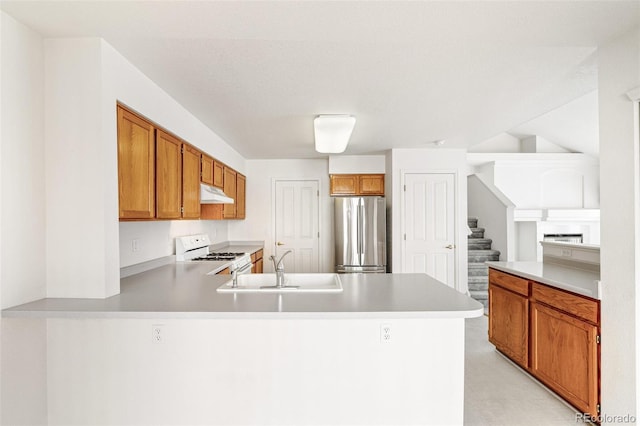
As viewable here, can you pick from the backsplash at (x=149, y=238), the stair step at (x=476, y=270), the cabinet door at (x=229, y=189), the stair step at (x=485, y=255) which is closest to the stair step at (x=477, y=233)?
the stair step at (x=485, y=255)

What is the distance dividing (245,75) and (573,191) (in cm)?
755

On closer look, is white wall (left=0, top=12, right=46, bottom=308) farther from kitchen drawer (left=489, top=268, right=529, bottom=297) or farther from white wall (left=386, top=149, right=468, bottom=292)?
white wall (left=386, top=149, right=468, bottom=292)

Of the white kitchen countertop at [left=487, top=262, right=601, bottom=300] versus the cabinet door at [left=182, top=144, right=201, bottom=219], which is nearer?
the white kitchen countertop at [left=487, top=262, right=601, bottom=300]

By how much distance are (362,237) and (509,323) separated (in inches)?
89.2

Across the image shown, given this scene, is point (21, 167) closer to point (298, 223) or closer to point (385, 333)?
point (385, 333)

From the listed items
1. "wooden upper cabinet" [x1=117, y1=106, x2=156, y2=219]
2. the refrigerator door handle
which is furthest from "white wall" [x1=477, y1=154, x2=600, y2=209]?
"wooden upper cabinet" [x1=117, y1=106, x2=156, y2=219]

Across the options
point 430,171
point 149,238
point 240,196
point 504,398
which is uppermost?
point 430,171

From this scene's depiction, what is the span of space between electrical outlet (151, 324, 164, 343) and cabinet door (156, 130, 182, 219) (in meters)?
0.90

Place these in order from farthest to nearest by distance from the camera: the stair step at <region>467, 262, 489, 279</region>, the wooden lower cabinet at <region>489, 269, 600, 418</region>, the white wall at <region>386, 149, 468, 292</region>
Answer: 1. the stair step at <region>467, 262, 489, 279</region>
2. the white wall at <region>386, 149, 468, 292</region>
3. the wooden lower cabinet at <region>489, 269, 600, 418</region>

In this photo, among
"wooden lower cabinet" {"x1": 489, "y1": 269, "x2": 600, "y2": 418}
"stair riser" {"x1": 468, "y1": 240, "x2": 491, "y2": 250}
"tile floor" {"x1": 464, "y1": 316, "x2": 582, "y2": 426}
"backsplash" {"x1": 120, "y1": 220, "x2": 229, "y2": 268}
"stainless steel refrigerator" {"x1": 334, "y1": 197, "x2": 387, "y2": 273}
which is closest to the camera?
"wooden lower cabinet" {"x1": 489, "y1": 269, "x2": 600, "y2": 418}

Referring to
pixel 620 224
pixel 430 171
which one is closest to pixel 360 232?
pixel 430 171

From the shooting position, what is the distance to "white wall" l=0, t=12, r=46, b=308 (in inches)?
65.8

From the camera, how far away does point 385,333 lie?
6.14 feet

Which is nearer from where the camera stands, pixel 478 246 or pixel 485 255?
pixel 485 255
